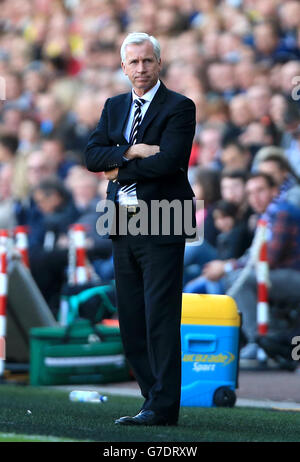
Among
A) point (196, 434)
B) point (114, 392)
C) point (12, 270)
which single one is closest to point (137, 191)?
point (196, 434)

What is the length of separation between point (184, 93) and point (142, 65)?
8.44 metres

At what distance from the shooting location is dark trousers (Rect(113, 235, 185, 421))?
5.90 metres

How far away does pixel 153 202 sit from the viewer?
233 inches

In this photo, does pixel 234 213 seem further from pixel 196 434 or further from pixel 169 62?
pixel 196 434

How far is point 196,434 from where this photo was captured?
18.4ft

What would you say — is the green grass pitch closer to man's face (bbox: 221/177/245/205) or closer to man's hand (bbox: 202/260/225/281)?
man's hand (bbox: 202/260/225/281)

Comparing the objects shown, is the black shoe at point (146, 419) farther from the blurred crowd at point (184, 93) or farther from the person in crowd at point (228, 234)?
the person in crowd at point (228, 234)

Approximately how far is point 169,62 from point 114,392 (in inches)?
311

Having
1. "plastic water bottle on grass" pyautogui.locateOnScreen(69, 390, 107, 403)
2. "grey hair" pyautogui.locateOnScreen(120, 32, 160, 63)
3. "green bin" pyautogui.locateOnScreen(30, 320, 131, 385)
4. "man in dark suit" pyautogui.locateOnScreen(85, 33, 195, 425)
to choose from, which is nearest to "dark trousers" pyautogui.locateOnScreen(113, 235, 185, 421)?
"man in dark suit" pyautogui.locateOnScreen(85, 33, 195, 425)

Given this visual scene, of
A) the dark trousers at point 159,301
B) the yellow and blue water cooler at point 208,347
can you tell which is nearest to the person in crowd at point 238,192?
the yellow and blue water cooler at point 208,347

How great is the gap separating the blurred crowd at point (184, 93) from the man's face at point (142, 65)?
517cm

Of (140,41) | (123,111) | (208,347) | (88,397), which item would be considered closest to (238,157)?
(208,347)

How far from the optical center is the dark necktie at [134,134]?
6008 millimetres

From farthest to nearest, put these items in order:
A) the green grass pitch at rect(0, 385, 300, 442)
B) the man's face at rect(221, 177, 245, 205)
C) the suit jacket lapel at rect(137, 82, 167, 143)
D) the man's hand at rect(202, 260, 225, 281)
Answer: the man's face at rect(221, 177, 245, 205) → the man's hand at rect(202, 260, 225, 281) → the suit jacket lapel at rect(137, 82, 167, 143) → the green grass pitch at rect(0, 385, 300, 442)
